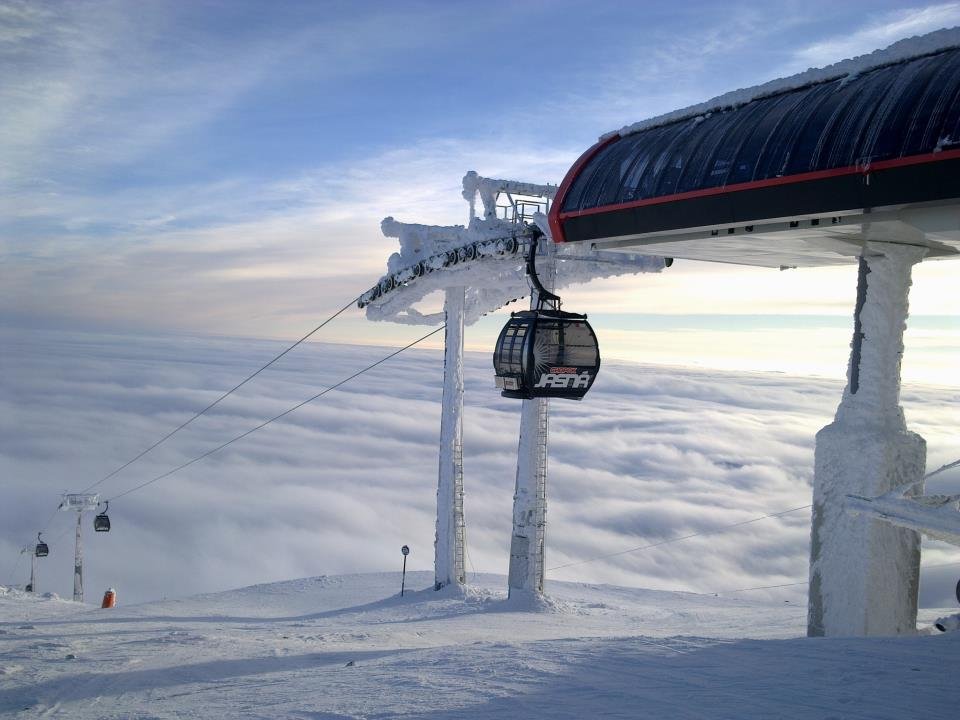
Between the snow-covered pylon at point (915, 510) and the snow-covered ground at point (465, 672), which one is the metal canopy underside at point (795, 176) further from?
the snow-covered ground at point (465, 672)

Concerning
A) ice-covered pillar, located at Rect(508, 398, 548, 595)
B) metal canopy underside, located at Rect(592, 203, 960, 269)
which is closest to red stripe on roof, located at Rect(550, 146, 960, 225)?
metal canopy underside, located at Rect(592, 203, 960, 269)

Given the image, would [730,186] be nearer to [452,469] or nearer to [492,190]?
[492,190]

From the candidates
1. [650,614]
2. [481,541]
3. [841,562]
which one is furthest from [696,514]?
[841,562]

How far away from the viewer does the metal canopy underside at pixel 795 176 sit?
8.41m

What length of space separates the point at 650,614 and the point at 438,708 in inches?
473

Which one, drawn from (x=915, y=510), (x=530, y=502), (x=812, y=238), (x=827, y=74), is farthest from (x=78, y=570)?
(x=827, y=74)

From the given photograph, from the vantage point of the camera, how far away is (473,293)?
23000 mm

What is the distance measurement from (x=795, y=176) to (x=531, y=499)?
10238mm

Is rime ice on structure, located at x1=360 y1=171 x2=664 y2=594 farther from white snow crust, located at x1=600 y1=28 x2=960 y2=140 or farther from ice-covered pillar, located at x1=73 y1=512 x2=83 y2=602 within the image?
ice-covered pillar, located at x1=73 y1=512 x2=83 y2=602

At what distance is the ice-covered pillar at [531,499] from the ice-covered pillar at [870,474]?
7.40 meters

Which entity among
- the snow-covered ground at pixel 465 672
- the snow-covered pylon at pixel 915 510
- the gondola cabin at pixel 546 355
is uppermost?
the gondola cabin at pixel 546 355

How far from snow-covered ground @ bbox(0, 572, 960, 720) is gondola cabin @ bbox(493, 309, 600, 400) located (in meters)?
4.20

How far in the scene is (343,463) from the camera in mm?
153000

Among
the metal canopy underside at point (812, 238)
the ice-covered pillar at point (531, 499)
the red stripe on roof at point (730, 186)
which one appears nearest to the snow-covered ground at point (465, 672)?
the ice-covered pillar at point (531, 499)
